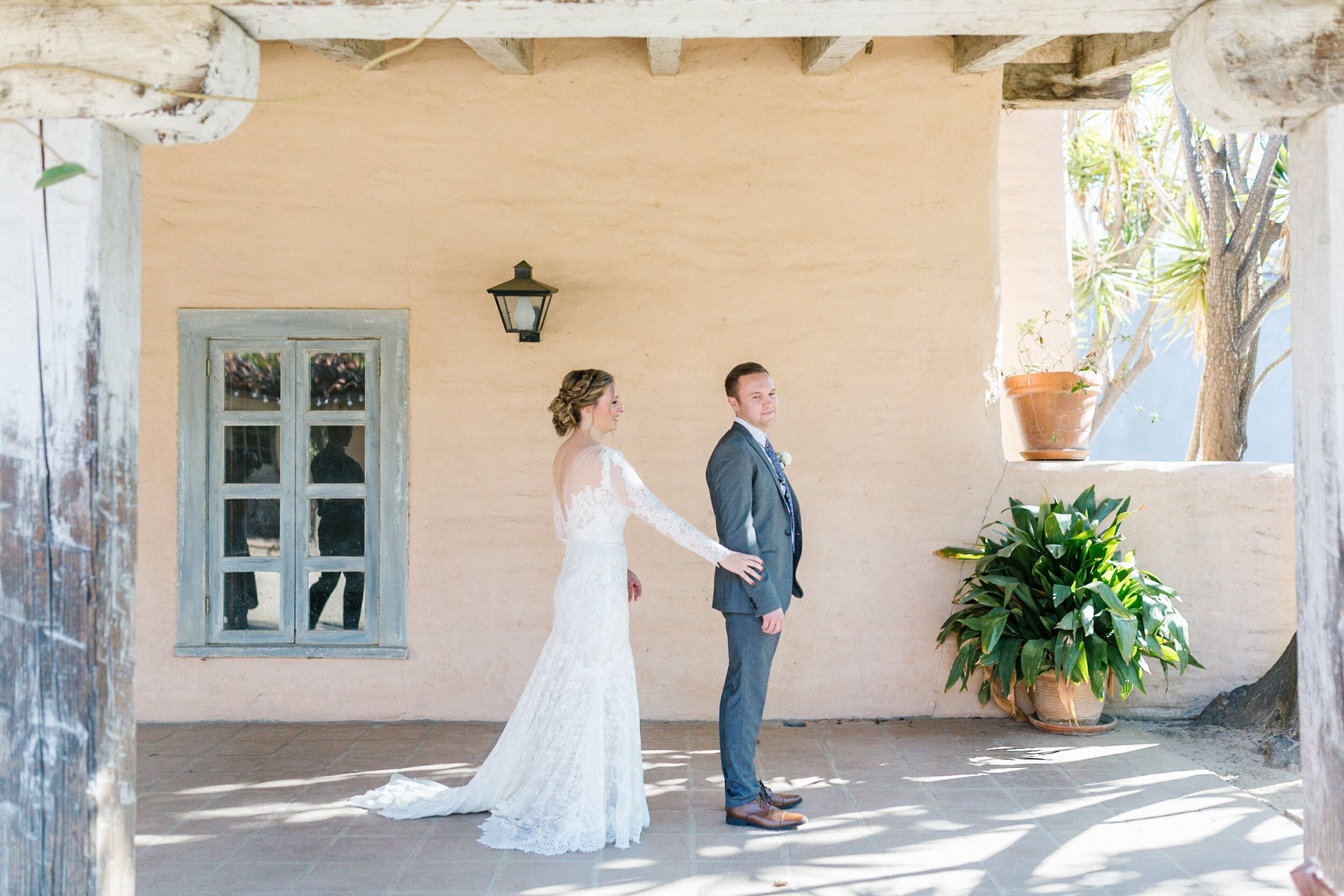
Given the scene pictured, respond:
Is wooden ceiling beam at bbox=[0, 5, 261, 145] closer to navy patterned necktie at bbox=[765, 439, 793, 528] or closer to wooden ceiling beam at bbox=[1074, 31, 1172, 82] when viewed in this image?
navy patterned necktie at bbox=[765, 439, 793, 528]

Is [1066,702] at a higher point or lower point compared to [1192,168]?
lower

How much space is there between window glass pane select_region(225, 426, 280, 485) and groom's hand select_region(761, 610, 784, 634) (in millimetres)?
2974

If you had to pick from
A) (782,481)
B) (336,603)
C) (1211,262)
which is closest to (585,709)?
(782,481)

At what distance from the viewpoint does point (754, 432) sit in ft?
13.2

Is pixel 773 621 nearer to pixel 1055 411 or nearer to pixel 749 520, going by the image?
pixel 749 520

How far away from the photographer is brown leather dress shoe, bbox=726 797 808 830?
12.8 ft

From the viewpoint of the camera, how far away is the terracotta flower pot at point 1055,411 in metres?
5.54

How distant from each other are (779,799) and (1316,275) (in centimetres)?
257

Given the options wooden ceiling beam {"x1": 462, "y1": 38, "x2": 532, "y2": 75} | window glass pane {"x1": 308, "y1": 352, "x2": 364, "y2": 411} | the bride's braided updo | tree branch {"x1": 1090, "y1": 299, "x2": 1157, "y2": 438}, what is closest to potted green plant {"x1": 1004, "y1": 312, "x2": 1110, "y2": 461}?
the bride's braided updo

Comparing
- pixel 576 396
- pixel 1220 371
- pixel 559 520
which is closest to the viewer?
pixel 576 396

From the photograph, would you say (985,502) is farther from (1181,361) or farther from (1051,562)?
(1181,361)

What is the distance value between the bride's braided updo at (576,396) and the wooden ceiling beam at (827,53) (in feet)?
6.72

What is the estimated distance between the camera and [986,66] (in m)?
5.38

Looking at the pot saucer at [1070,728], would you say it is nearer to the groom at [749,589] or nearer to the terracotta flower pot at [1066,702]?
the terracotta flower pot at [1066,702]
